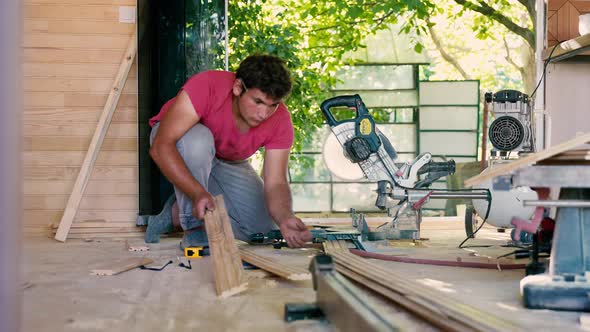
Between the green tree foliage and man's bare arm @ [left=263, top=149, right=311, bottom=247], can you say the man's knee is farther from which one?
the green tree foliage

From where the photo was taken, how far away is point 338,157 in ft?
13.0

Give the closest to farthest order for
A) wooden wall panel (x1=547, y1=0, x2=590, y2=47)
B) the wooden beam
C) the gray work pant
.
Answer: the gray work pant, the wooden beam, wooden wall panel (x1=547, y1=0, x2=590, y2=47)

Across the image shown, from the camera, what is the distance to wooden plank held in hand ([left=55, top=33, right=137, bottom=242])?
369 centimetres

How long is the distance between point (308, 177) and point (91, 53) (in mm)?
5097

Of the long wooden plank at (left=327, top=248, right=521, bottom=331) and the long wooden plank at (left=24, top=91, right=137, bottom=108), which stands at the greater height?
the long wooden plank at (left=24, top=91, right=137, bottom=108)

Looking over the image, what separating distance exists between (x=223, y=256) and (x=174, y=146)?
81 centimetres

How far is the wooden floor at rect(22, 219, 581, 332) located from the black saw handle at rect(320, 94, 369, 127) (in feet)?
2.68

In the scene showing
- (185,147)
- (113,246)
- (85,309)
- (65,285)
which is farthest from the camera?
(113,246)

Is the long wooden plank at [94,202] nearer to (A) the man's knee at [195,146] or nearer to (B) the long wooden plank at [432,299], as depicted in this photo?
(A) the man's knee at [195,146]

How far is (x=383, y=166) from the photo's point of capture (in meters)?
3.64

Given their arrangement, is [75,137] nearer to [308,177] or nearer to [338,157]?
[338,157]

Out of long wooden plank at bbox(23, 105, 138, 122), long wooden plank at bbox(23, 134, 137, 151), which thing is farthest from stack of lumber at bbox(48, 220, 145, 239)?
long wooden plank at bbox(23, 105, 138, 122)

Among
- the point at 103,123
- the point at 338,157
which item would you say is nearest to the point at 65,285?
the point at 103,123

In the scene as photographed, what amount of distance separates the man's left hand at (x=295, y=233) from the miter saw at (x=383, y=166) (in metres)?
0.67
